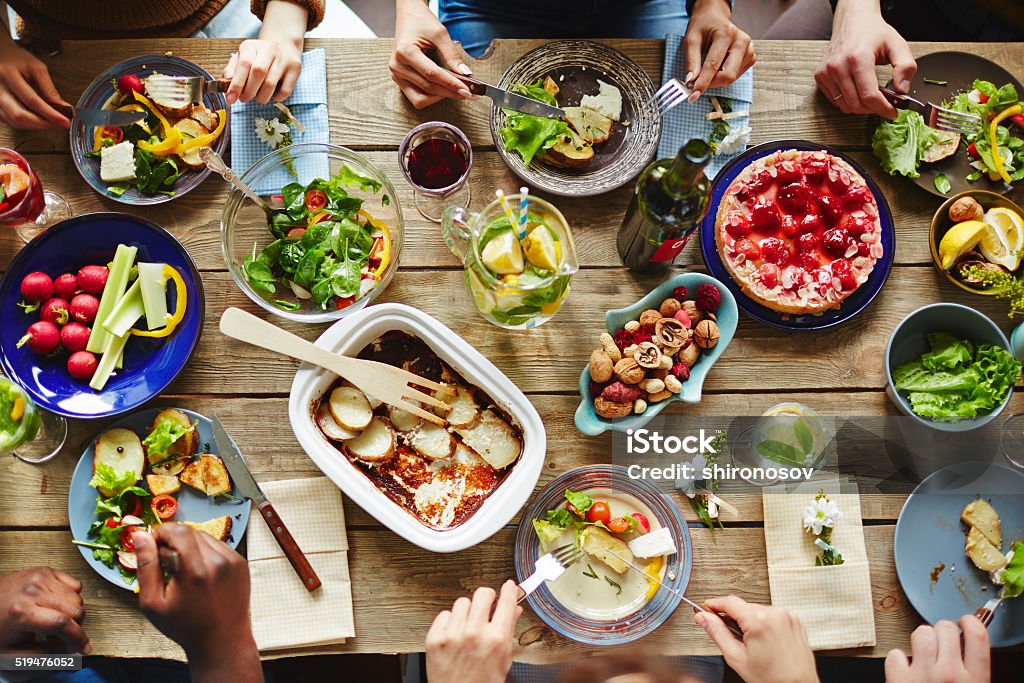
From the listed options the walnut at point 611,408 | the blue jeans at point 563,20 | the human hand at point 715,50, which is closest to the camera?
the walnut at point 611,408

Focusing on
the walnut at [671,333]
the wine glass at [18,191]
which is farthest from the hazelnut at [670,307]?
the wine glass at [18,191]

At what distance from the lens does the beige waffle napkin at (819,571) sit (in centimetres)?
147

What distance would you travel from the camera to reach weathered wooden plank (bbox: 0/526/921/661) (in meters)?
1.46

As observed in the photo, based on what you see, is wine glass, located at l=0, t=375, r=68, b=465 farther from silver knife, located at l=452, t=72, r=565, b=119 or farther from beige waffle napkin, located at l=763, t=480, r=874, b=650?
beige waffle napkin, located at l=763, t=480, r=874, b=650

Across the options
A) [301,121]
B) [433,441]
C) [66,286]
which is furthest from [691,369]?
[66,286]

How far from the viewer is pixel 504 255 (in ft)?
4.32

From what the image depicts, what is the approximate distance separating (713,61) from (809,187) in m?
0.37

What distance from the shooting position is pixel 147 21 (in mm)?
1698

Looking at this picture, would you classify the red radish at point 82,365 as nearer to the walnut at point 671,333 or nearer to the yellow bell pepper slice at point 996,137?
the walnut at point 671,333

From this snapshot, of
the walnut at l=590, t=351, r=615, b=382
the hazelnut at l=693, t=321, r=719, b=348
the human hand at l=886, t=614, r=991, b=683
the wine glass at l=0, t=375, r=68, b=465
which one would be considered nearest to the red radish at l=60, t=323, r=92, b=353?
the wine glass at l=0, t=375, r=68, b=465

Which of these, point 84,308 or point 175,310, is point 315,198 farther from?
point 84,308

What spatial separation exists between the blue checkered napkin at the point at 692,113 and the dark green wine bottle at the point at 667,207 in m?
0.26

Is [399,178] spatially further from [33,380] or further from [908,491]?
[908,491]

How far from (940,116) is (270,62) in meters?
1.52
